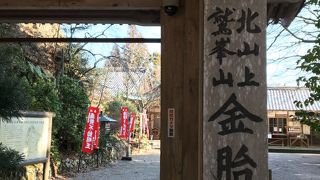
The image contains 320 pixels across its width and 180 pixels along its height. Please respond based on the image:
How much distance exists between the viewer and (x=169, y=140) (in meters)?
3.75

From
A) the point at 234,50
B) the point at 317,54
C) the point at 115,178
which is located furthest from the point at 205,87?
the point at 115,178

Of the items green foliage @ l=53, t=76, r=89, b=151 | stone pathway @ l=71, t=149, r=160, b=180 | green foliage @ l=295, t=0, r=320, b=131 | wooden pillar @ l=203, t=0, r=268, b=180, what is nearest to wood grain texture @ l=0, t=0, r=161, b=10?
wooden pillar @ l=203, t=0, r=268, b=180

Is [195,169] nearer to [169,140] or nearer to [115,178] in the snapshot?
[169,140]

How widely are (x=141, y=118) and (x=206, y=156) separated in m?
25.1

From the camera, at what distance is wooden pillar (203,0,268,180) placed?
109 inches

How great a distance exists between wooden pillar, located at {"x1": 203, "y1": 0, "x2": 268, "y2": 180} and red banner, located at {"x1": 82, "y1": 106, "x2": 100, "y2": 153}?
13.1 metres

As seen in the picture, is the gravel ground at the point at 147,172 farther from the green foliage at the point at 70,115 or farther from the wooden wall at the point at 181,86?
the wooden wall at the point at 181,86

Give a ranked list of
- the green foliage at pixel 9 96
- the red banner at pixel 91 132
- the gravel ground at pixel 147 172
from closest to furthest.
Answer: the green foliage at pixel 9 96 → the gravel ground at pixel 147 172 → the red banner at pixel 91 132

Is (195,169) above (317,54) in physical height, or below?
below

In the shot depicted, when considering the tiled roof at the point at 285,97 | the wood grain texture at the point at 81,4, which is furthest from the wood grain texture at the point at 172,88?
the tiled roof at the point at 285,97

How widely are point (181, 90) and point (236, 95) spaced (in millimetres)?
1004

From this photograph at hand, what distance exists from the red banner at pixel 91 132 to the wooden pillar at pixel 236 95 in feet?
43.0

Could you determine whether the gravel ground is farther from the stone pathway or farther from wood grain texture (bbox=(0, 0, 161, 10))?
wood grain texture (bbox=(0, 0, 161, 10))

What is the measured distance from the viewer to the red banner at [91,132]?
15.6 metres
